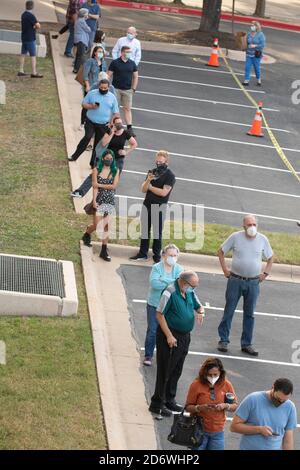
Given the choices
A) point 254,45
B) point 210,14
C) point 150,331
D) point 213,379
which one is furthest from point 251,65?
point 213,379

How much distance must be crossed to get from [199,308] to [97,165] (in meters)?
4.88

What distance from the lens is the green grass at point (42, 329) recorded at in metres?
11.4

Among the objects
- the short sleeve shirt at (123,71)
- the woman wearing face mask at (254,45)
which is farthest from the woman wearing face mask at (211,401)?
the woman wearing face mask at (254,45)

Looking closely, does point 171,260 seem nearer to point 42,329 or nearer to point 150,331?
→ point 150,331

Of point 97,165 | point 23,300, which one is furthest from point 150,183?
point 23,300

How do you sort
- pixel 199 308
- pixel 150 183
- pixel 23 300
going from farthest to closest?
pixel 150 183 < pixel 23 300 < pixel 199 308

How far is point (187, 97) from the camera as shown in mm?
28141

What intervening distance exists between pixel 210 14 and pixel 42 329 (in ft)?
74.8

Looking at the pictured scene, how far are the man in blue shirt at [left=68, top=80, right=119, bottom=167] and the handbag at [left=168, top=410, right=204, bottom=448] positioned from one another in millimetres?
9273

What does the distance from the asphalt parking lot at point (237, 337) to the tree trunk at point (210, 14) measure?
19.2 m

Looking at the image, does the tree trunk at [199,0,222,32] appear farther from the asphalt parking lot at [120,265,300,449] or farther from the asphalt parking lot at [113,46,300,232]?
the asphalt parking lot at [120,265,300,449]

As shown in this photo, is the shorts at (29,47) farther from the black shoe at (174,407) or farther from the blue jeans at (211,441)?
the blue jeans at (211,441)

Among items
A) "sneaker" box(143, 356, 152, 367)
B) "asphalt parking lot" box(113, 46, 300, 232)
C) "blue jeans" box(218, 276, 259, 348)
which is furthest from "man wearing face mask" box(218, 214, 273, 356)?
"asphalt parking lot" box(113, 46, 300, 232)
